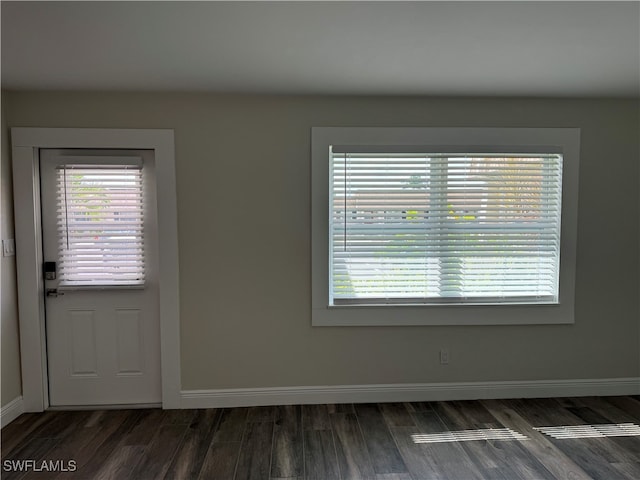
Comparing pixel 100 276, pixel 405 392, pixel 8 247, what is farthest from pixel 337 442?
pixel 8 247

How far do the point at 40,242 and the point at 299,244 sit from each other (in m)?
1.87

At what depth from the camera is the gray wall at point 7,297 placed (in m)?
2.62

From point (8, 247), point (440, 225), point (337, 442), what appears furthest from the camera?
point (440, 225)

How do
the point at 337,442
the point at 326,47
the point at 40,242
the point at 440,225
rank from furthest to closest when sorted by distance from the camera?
the point at 440,225
the point at 40,242
the point at 337,442
the point at 326,47

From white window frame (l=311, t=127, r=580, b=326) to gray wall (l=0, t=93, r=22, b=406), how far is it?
2.11m

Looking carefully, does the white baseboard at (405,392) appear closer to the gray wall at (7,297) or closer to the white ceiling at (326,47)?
the gray wall at (7,297)

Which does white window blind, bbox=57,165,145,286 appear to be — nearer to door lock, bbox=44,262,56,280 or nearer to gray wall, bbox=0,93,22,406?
door lock, bbox=44,262,56,280

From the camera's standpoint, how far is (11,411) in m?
2.69

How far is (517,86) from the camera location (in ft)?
8.59

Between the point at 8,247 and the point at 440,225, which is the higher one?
the point at 440,225

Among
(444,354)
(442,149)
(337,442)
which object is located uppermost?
(442,149)

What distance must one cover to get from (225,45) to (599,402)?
357cm

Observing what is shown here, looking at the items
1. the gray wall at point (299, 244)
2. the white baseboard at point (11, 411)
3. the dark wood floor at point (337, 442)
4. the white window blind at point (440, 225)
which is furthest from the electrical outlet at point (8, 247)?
the white window blind at point (440, 225)

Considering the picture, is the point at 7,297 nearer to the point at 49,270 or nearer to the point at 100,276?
the point at 49,270
